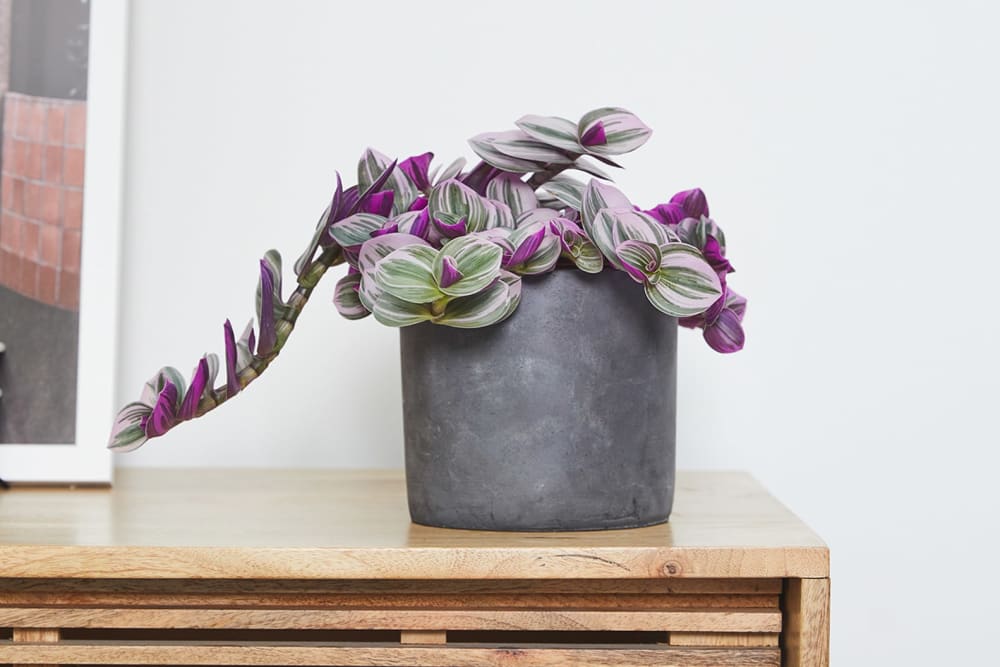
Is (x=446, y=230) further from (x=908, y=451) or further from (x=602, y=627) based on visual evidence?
(x=908, y=451)

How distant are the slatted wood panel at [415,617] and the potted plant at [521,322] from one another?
65mm

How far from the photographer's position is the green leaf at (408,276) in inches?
27.2

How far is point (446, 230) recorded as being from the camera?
0.72 m

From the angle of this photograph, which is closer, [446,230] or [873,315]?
[446,230]

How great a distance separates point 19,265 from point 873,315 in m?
0.97

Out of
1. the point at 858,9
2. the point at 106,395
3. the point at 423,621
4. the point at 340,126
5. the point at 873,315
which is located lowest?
the point at 423,621

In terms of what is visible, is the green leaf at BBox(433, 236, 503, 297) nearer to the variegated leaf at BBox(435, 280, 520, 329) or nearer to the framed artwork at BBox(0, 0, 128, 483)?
the variegated leaf at BBox(435, 280, 520, 329)

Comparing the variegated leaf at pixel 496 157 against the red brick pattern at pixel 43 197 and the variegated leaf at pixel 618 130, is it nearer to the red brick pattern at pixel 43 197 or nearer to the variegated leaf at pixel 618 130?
the variegated leaf at pixel 618 130

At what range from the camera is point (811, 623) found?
26.7 inches

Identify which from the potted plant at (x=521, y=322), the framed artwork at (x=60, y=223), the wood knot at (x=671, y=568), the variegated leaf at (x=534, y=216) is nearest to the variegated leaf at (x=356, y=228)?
the potted plant at (x=521, y=322)

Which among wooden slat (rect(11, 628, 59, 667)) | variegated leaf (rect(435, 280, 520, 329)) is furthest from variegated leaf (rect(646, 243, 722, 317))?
wooden slat (rect(11, 628, 59, 667))

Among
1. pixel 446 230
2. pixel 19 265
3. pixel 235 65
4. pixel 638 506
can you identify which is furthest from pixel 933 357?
pixel 19 265

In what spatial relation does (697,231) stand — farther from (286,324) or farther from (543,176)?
(286,324)

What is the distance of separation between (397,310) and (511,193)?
0.44 ft
